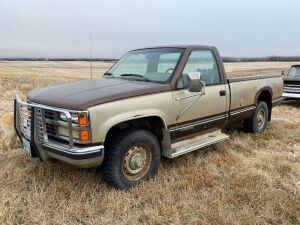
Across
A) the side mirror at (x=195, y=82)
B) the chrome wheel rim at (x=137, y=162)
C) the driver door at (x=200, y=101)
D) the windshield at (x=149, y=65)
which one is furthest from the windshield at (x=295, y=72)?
the chrome wheel rim at (x=137, y=162)

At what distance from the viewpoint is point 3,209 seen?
138 inches

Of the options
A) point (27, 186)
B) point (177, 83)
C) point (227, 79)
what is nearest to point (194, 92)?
point (177, 83)

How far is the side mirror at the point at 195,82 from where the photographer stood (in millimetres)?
4257

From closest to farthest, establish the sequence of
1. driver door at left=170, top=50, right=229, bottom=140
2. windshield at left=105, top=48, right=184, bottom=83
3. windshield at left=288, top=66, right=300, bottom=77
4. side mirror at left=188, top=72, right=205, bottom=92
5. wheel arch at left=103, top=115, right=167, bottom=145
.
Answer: wheel arch at left=103, top=115, right=167, bottom=145 < side mirror at left=188, top=72, right=205, bottom=92 < driver door at left=170, top=50, right=229, bottom=140 < windshield at left=105, top=48, right=184, bottom=83 < windshield at left=288, top=66, right=300, bottom=77

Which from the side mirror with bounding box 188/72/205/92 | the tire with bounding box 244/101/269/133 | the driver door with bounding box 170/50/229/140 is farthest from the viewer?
the tire with bounding box 244/101/269/133

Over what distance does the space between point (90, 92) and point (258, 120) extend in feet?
13.8

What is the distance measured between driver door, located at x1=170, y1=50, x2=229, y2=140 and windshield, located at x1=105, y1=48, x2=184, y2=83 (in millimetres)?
227

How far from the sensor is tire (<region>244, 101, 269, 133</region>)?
6586 mm

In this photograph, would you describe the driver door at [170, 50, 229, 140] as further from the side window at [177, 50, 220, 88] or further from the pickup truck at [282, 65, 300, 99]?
the pickup truck at [282, 65, 300, 99]

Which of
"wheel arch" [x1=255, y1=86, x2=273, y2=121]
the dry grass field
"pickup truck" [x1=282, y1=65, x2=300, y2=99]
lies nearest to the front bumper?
the dry grass field

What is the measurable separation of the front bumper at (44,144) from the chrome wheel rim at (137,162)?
0.47m

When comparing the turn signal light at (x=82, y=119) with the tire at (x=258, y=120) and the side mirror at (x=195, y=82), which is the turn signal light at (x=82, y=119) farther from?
the tire at (x=258, y=120)

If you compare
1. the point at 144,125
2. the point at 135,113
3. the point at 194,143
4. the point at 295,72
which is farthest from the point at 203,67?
the point at 295,72

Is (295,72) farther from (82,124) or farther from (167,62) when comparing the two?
(82,124)
